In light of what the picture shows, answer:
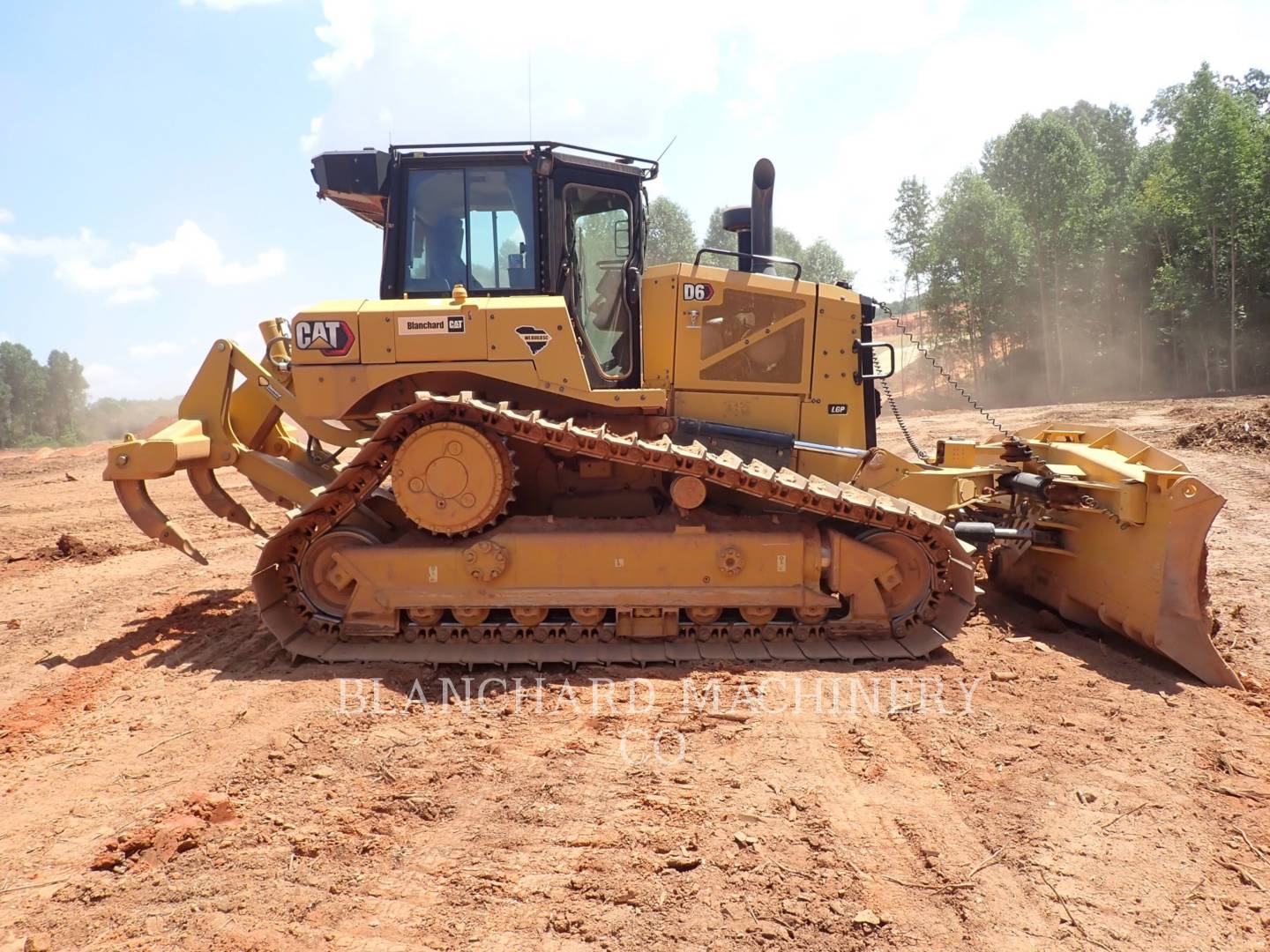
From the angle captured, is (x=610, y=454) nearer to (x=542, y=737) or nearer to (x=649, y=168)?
(x=542, y=737)

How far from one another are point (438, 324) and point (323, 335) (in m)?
0.77

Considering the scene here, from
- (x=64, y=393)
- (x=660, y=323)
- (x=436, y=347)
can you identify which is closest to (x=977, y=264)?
(x=660, y=323)

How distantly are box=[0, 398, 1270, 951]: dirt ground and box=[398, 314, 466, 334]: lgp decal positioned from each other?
7.11 ft

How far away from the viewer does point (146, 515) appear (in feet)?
19.2

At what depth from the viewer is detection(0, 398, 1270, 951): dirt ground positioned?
284cm

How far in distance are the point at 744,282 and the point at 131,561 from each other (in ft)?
24.6

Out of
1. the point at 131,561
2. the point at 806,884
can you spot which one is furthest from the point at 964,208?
the point at 806,884

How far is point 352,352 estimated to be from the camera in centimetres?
541

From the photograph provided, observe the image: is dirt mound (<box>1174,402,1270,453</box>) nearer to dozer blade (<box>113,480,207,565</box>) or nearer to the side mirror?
the side mirror

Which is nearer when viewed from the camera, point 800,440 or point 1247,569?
point 800,440

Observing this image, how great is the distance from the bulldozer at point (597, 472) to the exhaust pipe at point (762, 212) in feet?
1.72

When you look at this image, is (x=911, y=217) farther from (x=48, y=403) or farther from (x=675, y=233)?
(x=48, y=403)

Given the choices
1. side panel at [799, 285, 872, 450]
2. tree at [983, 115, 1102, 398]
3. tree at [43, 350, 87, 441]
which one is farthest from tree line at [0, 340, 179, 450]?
side panel at [799, 285, 872, 450]

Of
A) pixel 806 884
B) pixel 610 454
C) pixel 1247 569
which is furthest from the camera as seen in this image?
pixel 1247 569
